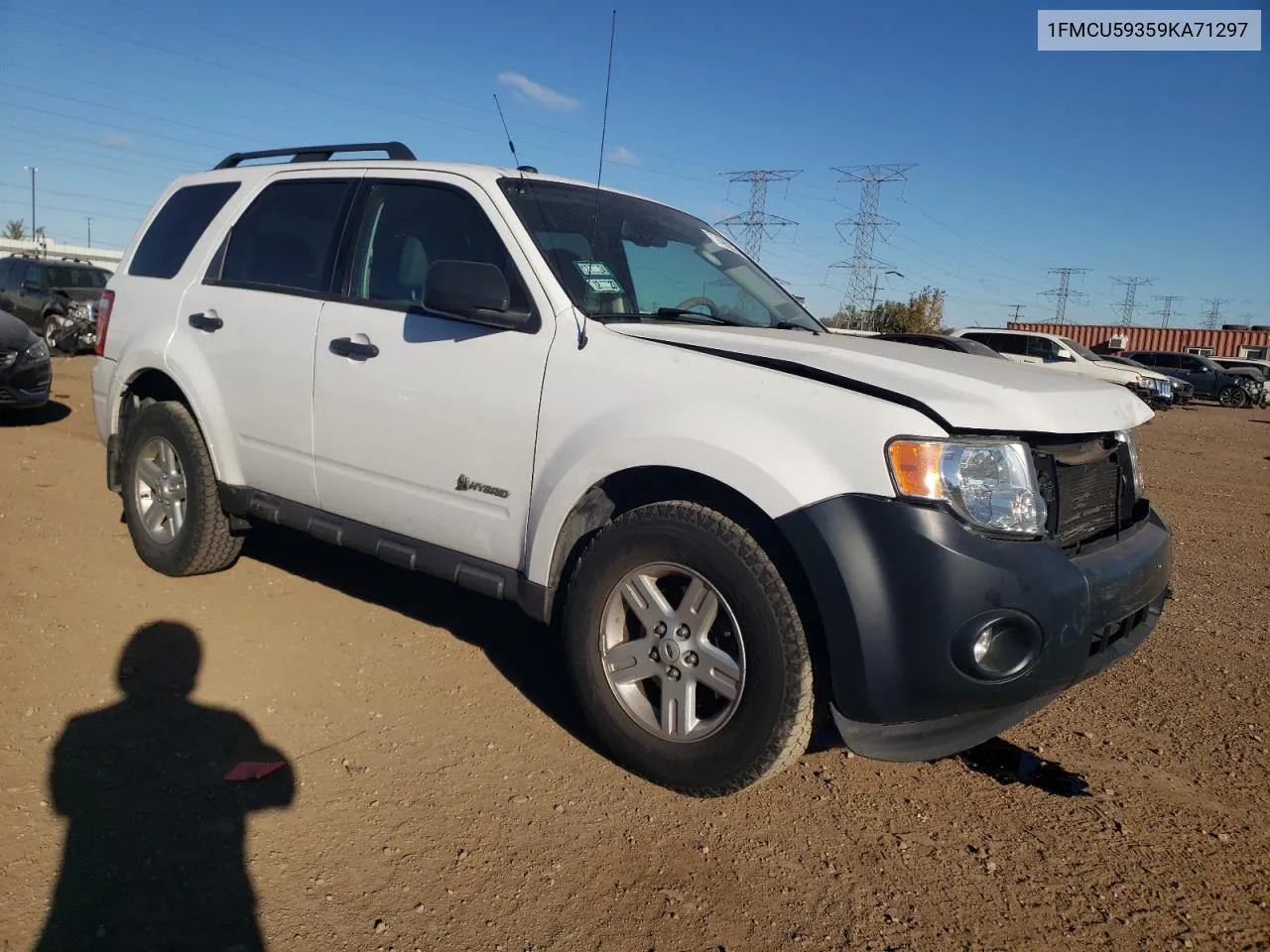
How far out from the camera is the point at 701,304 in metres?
3.85

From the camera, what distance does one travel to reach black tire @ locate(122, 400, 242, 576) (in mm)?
4473

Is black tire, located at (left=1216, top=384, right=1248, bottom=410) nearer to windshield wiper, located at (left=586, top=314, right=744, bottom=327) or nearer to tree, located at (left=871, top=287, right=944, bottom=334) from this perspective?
tree, located at (left=871, top=287, right=944, bottom=334)

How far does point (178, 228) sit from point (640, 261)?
2.62 m

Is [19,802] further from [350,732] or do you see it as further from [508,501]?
[508,501]

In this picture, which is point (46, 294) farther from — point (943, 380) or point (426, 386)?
point (943, 380)

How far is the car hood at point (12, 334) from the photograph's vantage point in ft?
29.1

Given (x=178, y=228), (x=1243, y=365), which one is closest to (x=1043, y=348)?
(x=1243, y=365)

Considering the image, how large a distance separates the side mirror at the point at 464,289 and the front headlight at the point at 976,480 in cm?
143

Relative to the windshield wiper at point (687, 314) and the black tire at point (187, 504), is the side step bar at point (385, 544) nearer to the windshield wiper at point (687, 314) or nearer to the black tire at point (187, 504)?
the black tire at point (187, 504)

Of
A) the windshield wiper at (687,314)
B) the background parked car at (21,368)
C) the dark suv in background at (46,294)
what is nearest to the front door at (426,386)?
the windshield wiper at (687,314)

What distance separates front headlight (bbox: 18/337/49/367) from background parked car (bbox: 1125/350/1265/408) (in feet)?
101

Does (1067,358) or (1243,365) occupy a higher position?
(1243,365)

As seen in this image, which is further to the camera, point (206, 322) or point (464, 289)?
point (206, 322)

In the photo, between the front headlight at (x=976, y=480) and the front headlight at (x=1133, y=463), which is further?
the front headlight at (x=1133, y=463)
